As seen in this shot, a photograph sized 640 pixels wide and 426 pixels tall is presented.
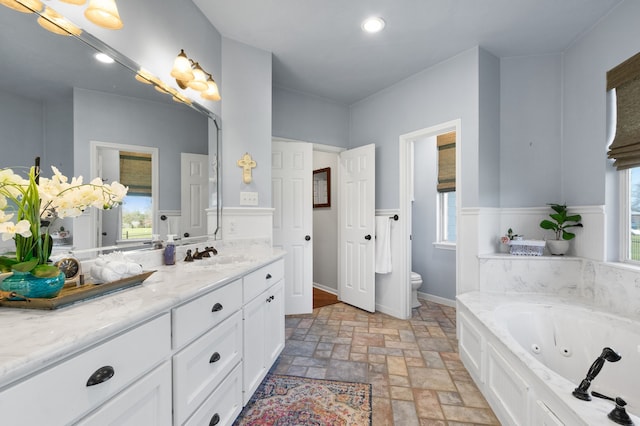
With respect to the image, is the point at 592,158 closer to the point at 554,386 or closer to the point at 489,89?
the point at 489,89

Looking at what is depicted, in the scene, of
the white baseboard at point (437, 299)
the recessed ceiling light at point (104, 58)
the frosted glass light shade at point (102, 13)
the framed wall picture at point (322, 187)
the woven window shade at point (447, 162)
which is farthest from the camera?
the framed wall picture at point (322, 187)

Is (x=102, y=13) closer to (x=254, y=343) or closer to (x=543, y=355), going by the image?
(x=254, y=343)

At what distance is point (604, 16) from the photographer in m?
2.10

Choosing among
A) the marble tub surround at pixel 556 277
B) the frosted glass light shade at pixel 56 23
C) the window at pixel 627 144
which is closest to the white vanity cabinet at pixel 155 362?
the frosted glass light shade at pixel 56 23

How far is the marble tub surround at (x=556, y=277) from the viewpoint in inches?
79.1

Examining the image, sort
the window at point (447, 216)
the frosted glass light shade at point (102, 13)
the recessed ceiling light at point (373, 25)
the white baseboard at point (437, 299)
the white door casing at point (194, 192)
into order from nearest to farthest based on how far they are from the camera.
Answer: the frosted glass light shade at point (102, 13), the white door casing at point (194, 192), the recessed ceiling light at point (373, 25), the white baseboard at point (437, 299), the window at point (447, 216)

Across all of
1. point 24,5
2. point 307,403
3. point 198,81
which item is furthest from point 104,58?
point 307,403

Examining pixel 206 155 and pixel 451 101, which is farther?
pixel 451 101

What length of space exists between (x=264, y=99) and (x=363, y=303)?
8.03 feet

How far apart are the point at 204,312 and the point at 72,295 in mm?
443

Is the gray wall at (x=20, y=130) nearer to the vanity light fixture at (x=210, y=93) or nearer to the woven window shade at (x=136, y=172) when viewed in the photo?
the woven window shade at (x=136, y=172)

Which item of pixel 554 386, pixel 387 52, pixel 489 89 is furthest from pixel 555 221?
pixel 387 52

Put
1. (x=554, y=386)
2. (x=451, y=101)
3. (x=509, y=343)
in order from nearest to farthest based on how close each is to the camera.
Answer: (x=554, y=386)
(x=509, y=343)
(x=451, y=101)

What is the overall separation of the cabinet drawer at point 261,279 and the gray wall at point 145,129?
0.69 metres
